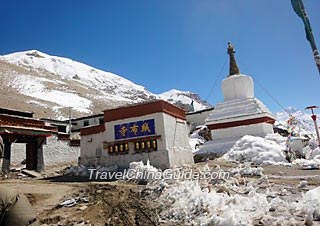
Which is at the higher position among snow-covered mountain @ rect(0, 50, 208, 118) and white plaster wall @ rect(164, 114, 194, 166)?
snow-covered mountain @ rect(0, 50, 208, 118)

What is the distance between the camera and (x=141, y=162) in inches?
622

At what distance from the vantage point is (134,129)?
17.5 meters

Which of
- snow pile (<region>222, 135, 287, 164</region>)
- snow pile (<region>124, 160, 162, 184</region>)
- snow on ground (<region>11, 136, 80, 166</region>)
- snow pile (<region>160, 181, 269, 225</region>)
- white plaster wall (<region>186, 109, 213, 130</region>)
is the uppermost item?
white plaster wall (<region>186, 109, 213, 130</region>)

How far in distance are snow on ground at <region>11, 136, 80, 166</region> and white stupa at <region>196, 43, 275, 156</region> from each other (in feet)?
41.9

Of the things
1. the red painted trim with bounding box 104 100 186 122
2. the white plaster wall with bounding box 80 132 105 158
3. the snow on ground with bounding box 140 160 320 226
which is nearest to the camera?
the snow on ground with bounding box 140 160 320 226

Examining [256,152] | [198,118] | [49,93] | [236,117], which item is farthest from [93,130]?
[49,93]

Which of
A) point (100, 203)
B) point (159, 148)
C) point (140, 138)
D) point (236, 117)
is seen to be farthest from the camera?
point (236, 117)

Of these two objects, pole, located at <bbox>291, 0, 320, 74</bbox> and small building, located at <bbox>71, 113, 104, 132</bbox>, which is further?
small building, located at <bbox>71, 113, 104, 132</bbox>

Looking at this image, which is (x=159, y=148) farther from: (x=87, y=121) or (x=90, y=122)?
(x=87, y=121)

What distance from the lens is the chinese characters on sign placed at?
56.0 feet

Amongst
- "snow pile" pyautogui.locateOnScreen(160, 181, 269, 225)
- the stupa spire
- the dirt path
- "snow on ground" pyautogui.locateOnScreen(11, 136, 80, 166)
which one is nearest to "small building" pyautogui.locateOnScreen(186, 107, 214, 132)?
the stupa spire

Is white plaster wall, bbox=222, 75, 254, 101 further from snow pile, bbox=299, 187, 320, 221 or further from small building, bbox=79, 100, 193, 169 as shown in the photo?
snow pile, bbox=299, 187, 320, 221


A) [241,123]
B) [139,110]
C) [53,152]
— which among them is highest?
[139,110]

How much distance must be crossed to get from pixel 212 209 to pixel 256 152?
12863mm
